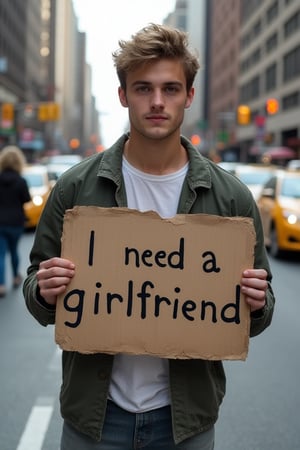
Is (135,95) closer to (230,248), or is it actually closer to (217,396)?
(230,248)

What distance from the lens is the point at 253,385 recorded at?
5.52 meters

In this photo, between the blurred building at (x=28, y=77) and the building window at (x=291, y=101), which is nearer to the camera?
the building window at (x=291, y=101)

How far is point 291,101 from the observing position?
58.7 meters

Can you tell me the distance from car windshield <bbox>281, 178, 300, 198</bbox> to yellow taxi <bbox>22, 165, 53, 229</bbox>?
20.0 feet

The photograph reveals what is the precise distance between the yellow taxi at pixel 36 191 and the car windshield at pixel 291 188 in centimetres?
610

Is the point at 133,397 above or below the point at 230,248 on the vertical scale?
below

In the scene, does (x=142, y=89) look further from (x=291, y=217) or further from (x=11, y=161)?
(x=291, y=217)

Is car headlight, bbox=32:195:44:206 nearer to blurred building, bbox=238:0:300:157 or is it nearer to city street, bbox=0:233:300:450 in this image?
city street, bbox=0:233:300:450

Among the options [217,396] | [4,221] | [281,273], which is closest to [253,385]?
[217,396]

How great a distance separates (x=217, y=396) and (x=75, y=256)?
0.72 meters

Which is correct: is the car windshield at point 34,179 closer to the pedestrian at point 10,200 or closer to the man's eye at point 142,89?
the pedestrian at point 10,200

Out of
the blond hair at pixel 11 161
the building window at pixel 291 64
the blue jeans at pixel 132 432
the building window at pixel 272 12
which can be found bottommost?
the blue jeans at pixel 132 432

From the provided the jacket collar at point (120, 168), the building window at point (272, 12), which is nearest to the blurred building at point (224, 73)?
the building window at point (272, 12)

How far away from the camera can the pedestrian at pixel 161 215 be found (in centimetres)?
231
